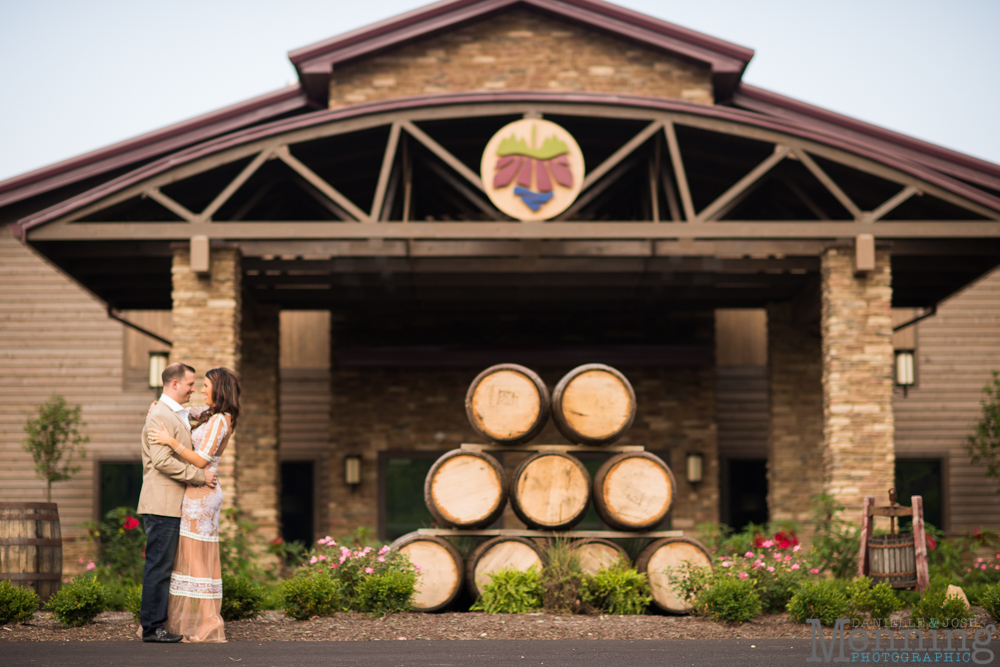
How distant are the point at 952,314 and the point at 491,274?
782cm

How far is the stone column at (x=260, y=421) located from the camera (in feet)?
39.4

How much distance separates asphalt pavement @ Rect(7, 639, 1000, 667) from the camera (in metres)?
5.04

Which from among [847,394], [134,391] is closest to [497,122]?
[847,394]

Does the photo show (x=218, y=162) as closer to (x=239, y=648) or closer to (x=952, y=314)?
(x=239, y=648)

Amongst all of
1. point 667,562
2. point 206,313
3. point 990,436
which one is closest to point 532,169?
point 206,313

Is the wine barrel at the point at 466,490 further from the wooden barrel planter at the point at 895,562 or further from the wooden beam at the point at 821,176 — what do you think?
the wooden beam at the point at 821,176

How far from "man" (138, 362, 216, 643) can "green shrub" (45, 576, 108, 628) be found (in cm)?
→ 94

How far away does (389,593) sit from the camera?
6.94 meters

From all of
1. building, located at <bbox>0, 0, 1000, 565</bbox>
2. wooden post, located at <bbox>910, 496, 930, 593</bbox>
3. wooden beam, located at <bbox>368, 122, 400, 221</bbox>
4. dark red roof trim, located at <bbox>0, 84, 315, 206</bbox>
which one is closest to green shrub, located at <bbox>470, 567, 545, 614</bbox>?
wooden post, located at <bbox>910, 496, 930, 593</bbox>

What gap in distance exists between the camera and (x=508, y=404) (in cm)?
761

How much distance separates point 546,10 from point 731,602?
924 centimetres

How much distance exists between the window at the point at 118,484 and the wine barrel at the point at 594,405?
8611 mm

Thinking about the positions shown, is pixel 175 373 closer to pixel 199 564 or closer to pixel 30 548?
pixel 199 564

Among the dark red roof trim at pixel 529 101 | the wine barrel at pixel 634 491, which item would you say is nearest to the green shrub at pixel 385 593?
the wine barrel at pixel 634 491
